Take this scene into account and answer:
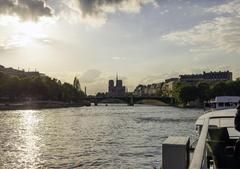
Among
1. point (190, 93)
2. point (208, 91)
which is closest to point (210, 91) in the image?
point (208, 91)

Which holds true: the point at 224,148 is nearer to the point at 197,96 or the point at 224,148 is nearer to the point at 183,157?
the point at 183,157

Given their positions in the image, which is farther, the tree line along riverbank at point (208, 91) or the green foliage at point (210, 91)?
the tree line along riverbank at point (208, 91)

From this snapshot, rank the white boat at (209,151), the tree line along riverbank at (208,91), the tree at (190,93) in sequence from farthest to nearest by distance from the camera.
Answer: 1. the tree at (190,93)
2. the tree line along riverbank at (208,91)
3. the white boat at (209,151)

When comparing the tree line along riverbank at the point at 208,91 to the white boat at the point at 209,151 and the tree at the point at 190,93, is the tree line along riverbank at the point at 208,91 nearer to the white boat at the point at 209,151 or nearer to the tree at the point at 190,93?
the tree at the point at 190,93

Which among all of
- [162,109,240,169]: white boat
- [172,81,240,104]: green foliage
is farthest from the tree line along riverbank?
[162,109,240,169]: white boat

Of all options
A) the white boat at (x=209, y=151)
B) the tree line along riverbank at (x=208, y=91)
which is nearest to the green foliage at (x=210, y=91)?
the tree line along riverbank at (x=208, y=91)

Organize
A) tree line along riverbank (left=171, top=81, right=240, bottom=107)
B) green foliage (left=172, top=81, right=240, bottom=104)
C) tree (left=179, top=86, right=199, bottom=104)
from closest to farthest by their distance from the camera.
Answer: green foliage (left=172, top=81, right=240, bottom=104)
tree line along riverbank (left=171, top=81, right=240, bottom=107)
tree (left=179, top=86, right=199, bottom=104)

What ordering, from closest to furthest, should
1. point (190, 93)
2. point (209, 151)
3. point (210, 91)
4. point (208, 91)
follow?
point (209, 151), point (210, 91), point (208, 91), point (190, 93)

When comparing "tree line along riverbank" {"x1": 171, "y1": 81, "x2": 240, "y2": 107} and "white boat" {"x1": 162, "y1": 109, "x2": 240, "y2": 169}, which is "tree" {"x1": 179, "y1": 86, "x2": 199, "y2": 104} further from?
"white boat" {"x1": 162, "y1": 109, "x2": 240, "y2": 169}

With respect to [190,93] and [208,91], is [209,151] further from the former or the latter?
[190,93]

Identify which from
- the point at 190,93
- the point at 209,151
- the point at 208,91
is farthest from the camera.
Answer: the point at 190,93

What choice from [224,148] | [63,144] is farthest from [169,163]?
[63,144]

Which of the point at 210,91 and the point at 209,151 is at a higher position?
the point at 210,91

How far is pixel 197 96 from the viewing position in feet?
646
